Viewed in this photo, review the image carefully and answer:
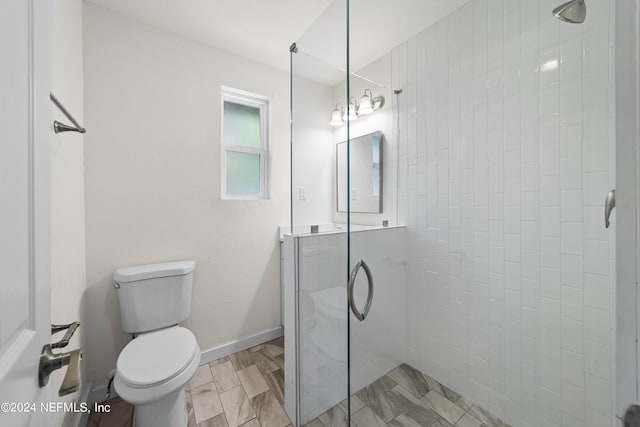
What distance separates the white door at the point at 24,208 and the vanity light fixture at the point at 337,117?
1043mm

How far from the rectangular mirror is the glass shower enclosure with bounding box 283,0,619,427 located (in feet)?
0.04

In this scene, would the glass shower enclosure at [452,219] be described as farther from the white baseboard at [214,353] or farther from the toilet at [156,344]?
the white baseboard at [214,353]

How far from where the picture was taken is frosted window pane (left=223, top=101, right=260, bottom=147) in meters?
2.11

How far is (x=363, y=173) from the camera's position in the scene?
1.51 metres

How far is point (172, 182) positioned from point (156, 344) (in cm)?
104

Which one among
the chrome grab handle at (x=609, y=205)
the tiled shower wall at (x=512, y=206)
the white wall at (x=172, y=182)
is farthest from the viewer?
the white wall at (x=172, y=182)

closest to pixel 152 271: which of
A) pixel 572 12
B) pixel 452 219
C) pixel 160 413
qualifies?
pixel 160 413

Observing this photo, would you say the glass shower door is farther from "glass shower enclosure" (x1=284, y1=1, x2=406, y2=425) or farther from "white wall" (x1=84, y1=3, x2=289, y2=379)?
"white wall" (x1=84, y1=3, x2=289, y2=379)

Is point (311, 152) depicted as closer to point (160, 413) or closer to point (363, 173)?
point (363, 173)

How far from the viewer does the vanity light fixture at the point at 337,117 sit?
1.30 meters

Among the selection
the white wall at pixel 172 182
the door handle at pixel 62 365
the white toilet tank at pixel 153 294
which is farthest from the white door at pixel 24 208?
the white wall at pixel 172 182

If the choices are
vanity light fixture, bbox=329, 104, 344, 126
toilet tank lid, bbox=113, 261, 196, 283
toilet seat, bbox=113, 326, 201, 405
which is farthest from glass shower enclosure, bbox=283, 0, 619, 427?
toilet tank lid, bbox=113, 261, 196, 283

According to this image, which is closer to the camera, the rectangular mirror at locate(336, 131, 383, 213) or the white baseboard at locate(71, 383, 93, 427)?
the white baseboard at locate(71, 383, 93, 427)

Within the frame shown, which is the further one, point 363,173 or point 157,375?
point 363,173
